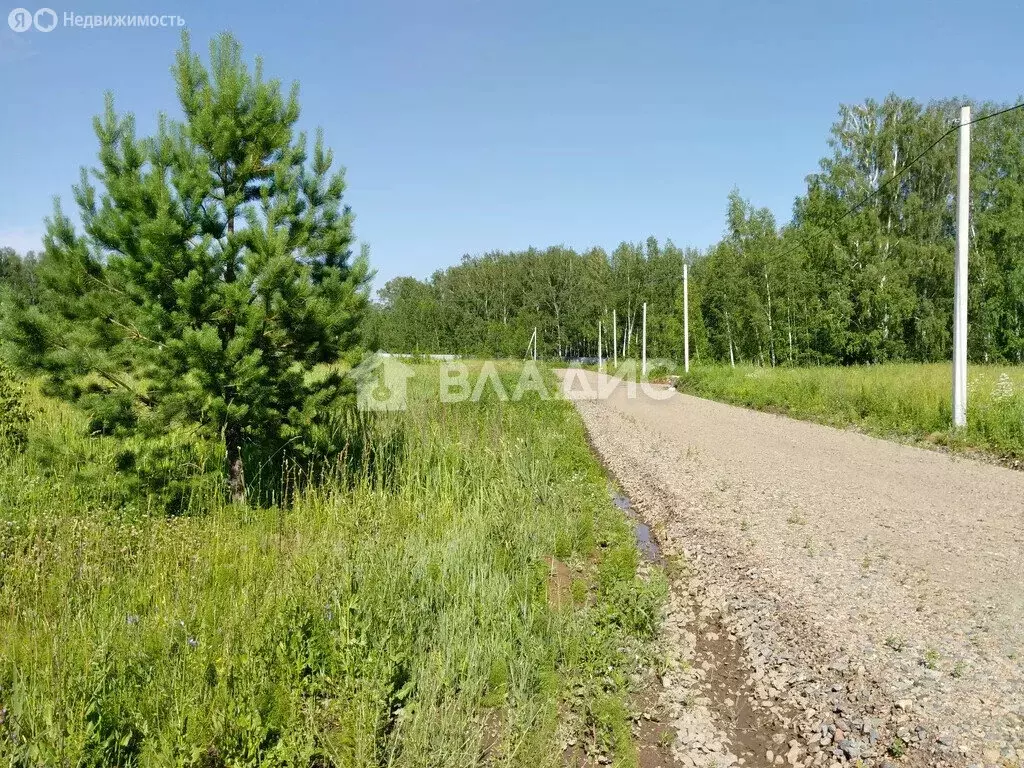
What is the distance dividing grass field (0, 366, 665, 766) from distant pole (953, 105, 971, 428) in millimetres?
7882

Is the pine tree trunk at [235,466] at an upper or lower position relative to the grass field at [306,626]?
upper

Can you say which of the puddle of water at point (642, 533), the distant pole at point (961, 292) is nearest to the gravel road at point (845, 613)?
the puddle of water at point (642, 533)

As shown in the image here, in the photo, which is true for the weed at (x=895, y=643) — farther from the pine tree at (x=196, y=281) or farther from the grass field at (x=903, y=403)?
the grass field at (x=903, y=403)

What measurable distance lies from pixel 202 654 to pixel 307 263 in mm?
3845

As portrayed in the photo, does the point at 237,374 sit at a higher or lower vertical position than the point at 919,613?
higher

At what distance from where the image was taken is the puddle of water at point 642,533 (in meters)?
6.35

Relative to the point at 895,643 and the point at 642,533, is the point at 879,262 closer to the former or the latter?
the point at 642,533

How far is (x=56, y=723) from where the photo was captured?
2494mm

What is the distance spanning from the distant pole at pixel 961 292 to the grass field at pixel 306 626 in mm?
7882

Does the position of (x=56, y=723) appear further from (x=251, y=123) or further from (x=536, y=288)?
(x=536, y=288)

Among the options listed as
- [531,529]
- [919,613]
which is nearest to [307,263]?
[531,529]

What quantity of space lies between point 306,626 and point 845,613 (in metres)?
3.62

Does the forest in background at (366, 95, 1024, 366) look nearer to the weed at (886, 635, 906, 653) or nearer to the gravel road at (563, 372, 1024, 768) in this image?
the gravel road at (563, 372, 1024, 768)

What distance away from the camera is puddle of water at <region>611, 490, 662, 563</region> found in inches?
250
